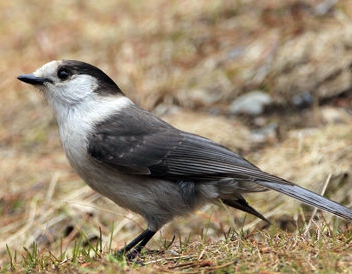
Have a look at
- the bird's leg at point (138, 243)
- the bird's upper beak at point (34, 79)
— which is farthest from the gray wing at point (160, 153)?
the bird's upper beak at point (34, 79)

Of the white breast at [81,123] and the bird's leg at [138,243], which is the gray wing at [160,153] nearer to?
the white breast at [81,123]

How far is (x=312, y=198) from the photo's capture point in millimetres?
4578

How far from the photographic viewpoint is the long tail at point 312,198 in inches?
174

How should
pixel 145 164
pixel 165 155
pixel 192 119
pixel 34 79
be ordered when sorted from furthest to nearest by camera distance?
pixel 192 119 → pixel 34 79 → pixel 165 155 → pixel 145 164

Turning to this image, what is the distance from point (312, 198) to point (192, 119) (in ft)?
10.7

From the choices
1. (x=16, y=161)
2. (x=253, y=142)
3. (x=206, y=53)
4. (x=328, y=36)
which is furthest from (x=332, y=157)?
(x=16, y=161)

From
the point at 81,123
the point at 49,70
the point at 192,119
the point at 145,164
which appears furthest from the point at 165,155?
the point at 192,119

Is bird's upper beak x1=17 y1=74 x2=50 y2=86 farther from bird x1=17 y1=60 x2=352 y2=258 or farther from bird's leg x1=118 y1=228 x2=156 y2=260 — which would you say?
bird's leg x1=118 y1=228 x2=156 y2=260

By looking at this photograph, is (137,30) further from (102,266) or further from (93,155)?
(102,266)

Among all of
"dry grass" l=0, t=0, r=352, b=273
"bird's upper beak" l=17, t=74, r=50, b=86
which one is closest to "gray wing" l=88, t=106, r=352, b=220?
"dry grass" l=0, t=0, r=352, b=273

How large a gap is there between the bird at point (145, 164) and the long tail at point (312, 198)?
0.01 metres

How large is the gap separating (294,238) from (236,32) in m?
5.09

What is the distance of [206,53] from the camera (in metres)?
8.73

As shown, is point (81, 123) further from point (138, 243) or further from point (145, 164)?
point (138, 243)
